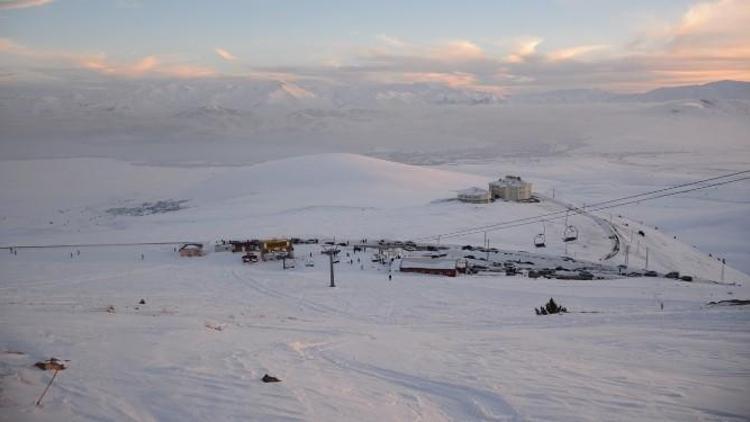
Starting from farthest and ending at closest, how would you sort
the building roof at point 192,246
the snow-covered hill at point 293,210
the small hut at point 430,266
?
the snow-covered hill at point 293,210
the building roof at point 192,246
the small hut at point 430,266

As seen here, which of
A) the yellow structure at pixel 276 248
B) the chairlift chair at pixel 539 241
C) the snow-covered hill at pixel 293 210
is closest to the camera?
the yellow structure at pixel 276 248

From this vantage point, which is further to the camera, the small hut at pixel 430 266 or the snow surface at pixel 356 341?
the small hut at pixel 430 266

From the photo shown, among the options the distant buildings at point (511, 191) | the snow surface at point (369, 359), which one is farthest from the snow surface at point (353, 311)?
the distant buildings at point (511, 191)

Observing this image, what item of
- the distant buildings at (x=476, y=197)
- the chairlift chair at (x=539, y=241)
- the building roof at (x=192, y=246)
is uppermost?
the distant buildings at (x=476, y=197)

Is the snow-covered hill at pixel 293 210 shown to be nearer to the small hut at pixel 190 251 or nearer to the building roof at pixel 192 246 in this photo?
the building roof at pixel 192 246

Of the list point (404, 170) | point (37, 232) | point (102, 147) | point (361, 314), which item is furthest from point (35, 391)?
point (102, 147)

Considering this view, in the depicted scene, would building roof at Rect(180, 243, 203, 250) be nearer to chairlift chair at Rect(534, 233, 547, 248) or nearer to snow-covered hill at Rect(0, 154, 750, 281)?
snow-covered hill at Rect(0, 154, 750, 281)

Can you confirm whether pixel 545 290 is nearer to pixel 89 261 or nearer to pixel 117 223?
pixel 89 261

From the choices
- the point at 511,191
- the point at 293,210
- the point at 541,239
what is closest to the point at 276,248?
the point at 541,239
